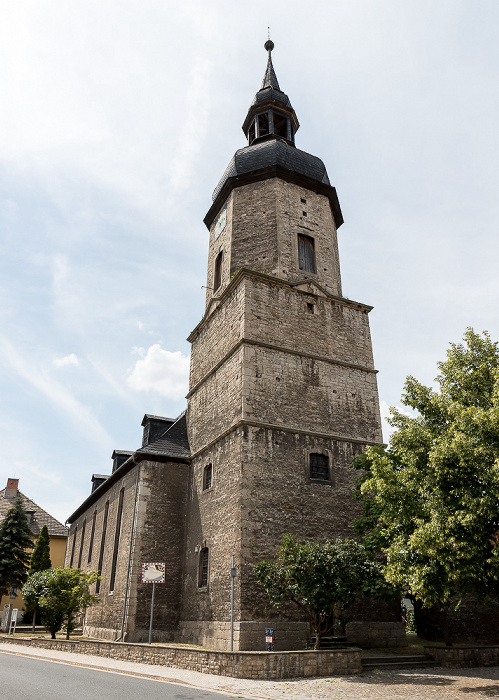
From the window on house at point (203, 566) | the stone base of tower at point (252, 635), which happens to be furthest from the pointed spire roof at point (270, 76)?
the stone base of tower at point (252, 635)

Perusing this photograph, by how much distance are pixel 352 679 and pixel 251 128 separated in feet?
79.9

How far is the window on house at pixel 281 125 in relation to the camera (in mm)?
27072

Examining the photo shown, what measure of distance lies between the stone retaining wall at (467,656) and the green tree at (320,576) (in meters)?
2.05

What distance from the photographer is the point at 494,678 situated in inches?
450

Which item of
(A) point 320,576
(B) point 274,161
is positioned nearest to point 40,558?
(A) point 320,576

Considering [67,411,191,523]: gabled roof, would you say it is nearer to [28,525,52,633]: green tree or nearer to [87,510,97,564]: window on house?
[87,510,97,564]: window on house

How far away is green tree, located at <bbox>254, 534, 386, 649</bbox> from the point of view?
13.3 metres

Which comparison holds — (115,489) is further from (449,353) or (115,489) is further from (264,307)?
(449,353)

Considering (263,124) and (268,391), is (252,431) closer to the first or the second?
(268,391)

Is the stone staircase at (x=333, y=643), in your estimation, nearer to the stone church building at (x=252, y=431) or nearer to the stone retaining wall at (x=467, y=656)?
the stone church building at (x=252, y=431)

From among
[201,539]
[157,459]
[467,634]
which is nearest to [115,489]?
[157,459]

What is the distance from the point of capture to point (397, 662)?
13.5 m

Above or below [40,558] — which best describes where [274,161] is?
above

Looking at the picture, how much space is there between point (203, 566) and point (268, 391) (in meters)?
6.18
